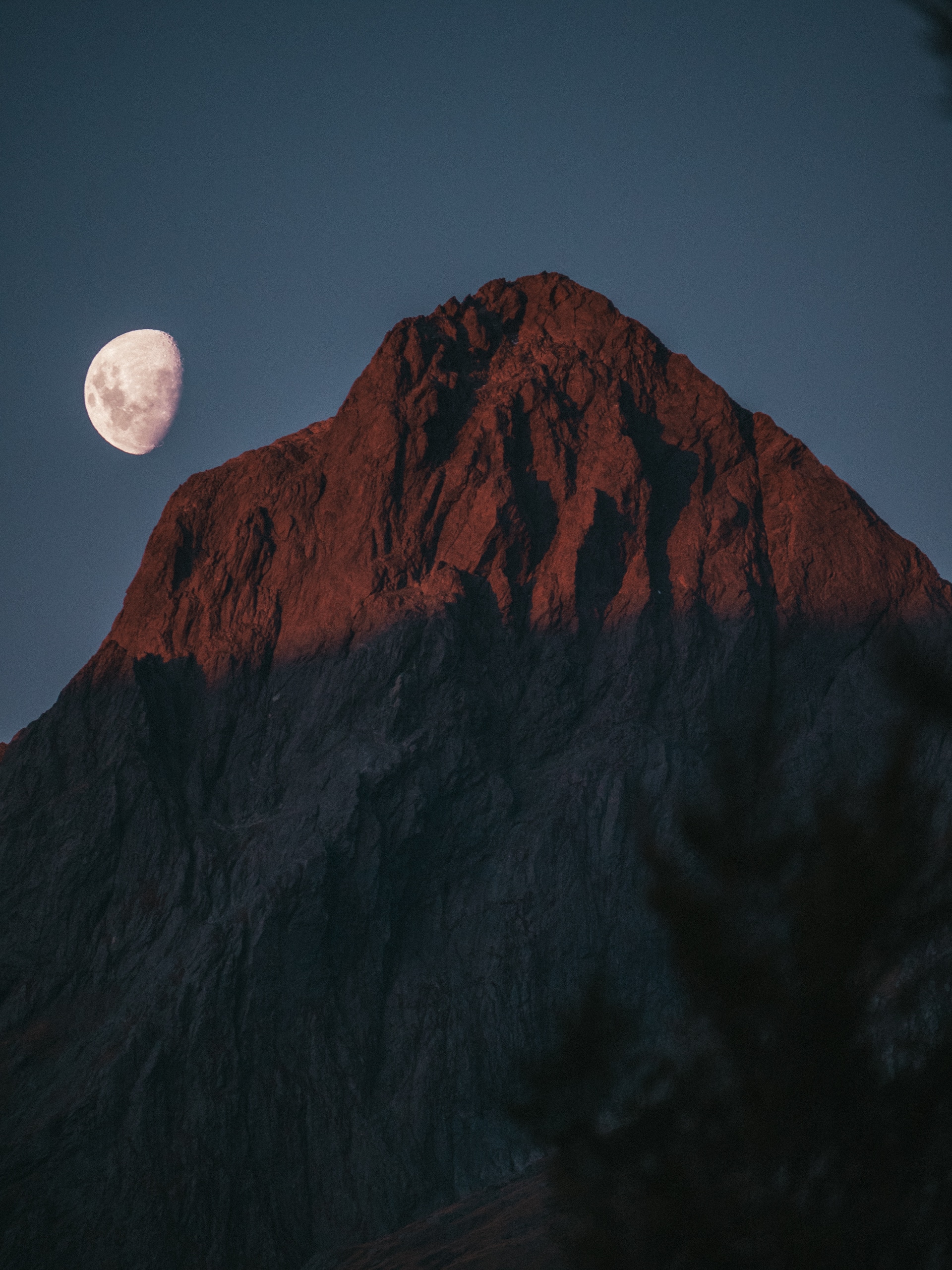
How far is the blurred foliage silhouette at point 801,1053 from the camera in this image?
6945 mm

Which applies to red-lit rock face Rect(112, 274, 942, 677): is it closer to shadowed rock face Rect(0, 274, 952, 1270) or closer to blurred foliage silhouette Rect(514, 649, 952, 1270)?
shadowed rock face Rect(0, 274, 952, 1270)

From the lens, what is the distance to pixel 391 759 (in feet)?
215

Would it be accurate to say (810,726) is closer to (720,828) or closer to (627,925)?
(627,925)

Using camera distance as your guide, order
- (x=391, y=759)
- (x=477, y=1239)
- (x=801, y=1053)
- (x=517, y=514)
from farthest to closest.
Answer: (x=517, y=514) → (x=391, y=759) → (x=477, y=1239) → (x=801, y=1053)

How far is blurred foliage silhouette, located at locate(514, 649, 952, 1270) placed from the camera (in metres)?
6.95

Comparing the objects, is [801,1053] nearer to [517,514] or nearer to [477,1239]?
[477,1239]

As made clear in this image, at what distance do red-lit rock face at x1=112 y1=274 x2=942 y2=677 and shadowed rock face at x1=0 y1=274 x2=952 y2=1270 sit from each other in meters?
Answer: 0.24

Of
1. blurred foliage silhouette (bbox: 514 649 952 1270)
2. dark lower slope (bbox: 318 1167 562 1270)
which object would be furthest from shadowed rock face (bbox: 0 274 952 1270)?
blurred foliage silhouette (bbox: 514 649 952 1270)

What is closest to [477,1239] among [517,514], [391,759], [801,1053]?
[391,759]

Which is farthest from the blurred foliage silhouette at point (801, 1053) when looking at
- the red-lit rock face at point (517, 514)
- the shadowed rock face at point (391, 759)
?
the red-lit rock face at point (517, 514)

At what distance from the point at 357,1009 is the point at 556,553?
99.8ft

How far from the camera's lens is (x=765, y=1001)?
23.1 ft

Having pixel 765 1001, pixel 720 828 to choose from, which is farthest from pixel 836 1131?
pixel 720 828

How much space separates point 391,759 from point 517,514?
18.6 m
